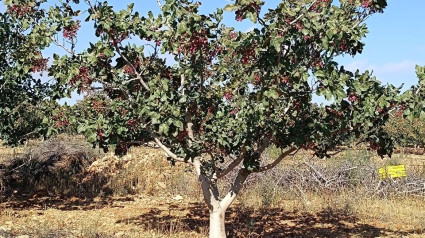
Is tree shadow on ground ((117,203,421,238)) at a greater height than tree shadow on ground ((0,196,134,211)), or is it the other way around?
tree shadow on ground ((0,196,134,211))

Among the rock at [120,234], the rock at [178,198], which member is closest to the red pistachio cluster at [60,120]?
the rock at [120,234]

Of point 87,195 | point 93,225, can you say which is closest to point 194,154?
point 93,225

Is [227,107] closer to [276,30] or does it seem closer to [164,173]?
[276,30]

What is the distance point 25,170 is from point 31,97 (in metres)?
4.42

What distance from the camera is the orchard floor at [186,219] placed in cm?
805

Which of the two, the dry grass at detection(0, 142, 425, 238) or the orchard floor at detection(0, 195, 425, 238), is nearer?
the orchard floor at detection(0, 195, 425, 238)

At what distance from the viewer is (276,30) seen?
5.20 meters

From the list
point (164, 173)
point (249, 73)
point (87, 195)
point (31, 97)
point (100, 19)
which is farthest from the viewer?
point (164, 173)

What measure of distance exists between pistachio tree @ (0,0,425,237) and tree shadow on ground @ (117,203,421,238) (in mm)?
1534

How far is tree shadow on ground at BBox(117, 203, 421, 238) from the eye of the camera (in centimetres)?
817

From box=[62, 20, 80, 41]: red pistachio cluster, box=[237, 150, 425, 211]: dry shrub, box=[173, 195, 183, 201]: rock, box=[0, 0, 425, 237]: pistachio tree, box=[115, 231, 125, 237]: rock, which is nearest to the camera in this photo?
box=[0, 0, 425, 237]: pistachio tree

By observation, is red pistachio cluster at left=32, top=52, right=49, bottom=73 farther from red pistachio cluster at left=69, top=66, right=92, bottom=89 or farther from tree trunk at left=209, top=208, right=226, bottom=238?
tree trunk at left=209, top=208, right=226, bottom=238

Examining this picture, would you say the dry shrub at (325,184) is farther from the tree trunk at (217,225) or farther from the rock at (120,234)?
the tree trunk at (217,225)

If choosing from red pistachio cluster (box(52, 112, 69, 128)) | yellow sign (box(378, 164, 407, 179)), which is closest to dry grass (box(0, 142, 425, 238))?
yellow sign (box(378, 164, 407, 179))
